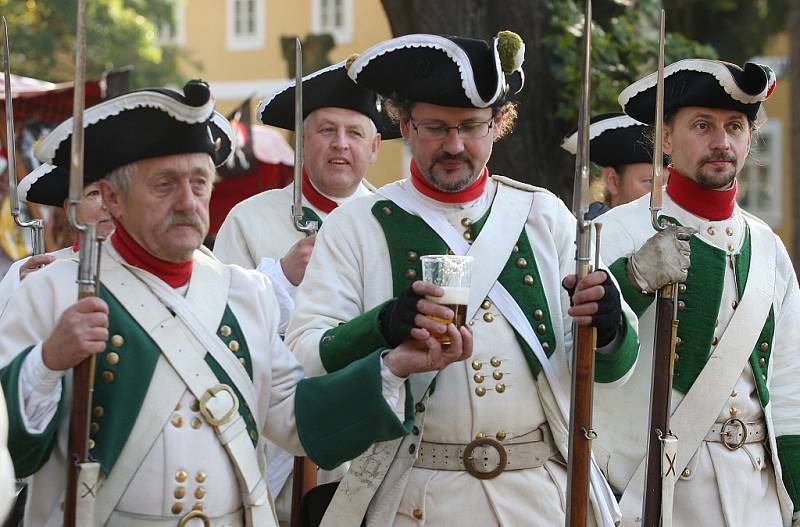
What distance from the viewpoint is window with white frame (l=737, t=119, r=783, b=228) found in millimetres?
33281

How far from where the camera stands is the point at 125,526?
4207 millimetres

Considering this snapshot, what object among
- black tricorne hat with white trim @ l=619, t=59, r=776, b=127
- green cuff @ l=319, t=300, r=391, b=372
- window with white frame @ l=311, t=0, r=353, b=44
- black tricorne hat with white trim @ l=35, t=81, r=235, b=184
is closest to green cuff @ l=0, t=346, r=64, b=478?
black tricorne hat with white trim @ l=35, t=81, r=235, b=184

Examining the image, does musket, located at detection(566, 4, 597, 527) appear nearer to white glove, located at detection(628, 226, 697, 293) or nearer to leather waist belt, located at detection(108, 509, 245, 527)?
white glove, located at detection(628, 226, 697, 293)

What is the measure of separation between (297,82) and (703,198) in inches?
63.7

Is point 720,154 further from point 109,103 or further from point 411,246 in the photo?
point 109,103

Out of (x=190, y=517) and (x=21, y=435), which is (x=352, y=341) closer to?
(x=190, y=517)

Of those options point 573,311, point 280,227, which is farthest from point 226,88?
point 573,311

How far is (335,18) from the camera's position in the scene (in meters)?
38.4

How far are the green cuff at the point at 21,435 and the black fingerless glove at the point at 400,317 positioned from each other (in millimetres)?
956

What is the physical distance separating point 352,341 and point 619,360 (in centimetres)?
87

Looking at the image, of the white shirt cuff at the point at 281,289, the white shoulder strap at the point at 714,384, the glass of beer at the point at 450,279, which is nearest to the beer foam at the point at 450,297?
the glass of beer at the point at 450,279

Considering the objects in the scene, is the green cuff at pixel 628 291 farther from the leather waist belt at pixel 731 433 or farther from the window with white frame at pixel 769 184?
the window with white frame at pixel 769 184

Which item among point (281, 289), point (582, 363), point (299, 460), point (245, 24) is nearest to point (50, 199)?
point (281, 289)

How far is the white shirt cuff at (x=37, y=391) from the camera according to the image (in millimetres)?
3994
